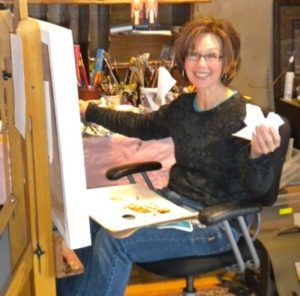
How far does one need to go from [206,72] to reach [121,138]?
50cm

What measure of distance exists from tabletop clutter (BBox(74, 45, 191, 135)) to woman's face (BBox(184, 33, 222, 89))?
0.46 metres

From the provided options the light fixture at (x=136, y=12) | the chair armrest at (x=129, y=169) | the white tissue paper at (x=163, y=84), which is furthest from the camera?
the light fixture at (x=136, y=12)

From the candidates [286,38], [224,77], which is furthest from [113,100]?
[286,38]

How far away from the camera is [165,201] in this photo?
1.75 metres

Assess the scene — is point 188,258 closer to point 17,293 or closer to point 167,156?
point 167,156

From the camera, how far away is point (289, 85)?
9.23ft

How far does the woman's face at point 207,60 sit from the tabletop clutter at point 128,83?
46cm

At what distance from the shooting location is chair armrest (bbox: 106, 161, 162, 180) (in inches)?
77.5

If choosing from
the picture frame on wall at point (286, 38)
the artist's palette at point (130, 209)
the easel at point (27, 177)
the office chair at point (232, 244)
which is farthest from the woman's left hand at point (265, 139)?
the picture frame on wall at point (286, 38)

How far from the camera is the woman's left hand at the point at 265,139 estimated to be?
1530mm

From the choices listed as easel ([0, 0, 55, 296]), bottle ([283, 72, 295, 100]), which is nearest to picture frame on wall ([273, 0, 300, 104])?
bottle ([283, 72, 295, 100])

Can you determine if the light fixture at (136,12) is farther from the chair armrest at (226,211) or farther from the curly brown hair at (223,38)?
the chair armrest at (226,211)

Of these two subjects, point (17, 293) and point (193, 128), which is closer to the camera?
point (17, 293)

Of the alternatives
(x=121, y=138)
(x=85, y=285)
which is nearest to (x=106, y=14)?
(x=121, y=138)
